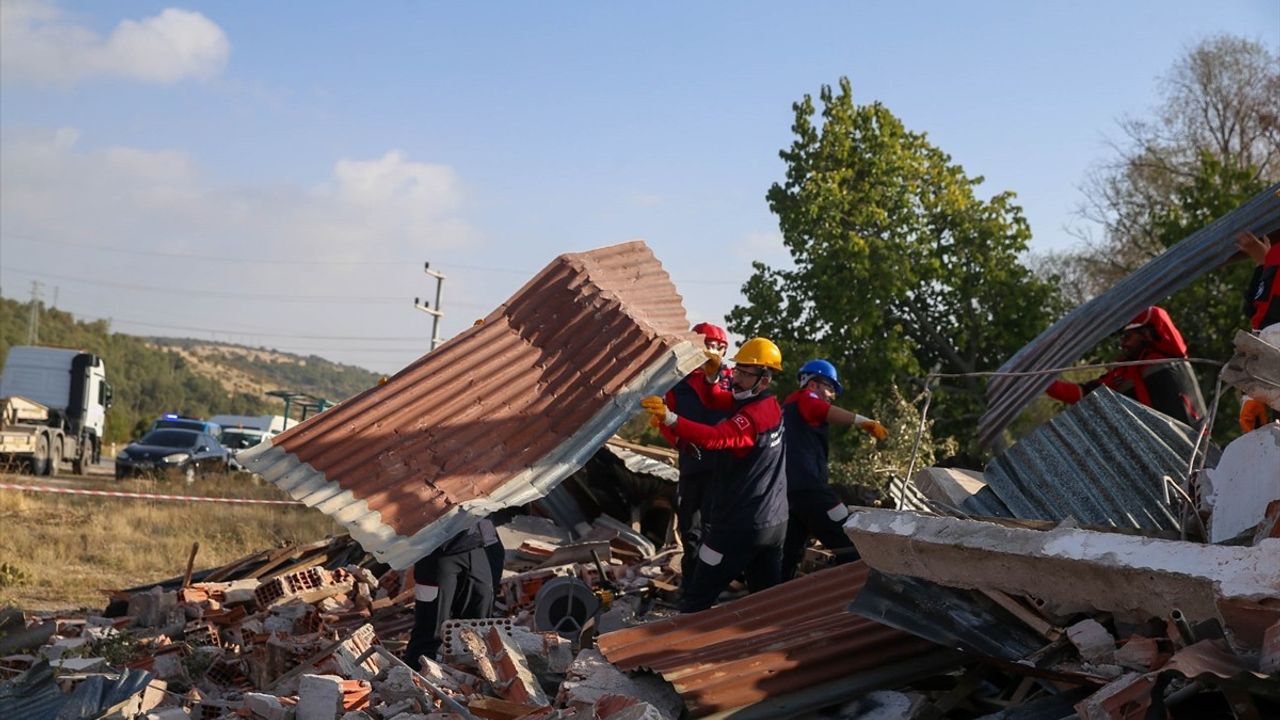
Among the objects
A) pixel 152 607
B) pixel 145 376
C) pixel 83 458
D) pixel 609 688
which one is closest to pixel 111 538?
pixel 152 607

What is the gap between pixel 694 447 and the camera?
7.34 metres

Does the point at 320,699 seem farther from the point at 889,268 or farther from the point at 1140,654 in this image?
the point at 889,268

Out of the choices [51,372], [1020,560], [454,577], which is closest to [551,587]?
[454,577]

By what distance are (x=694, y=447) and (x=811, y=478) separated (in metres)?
0.74

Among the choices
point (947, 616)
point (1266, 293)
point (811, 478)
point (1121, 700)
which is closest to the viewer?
point (1121, 700)

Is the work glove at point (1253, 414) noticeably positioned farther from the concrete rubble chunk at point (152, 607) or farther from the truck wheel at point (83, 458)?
the truck wheel at point (83, 458)

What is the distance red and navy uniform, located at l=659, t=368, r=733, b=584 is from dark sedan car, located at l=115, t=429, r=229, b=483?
17.1 metres

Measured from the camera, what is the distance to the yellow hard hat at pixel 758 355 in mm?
6500

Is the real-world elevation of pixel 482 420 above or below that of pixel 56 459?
above

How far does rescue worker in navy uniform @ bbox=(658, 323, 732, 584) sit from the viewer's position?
7.34 metres

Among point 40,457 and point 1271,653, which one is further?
point 40,457

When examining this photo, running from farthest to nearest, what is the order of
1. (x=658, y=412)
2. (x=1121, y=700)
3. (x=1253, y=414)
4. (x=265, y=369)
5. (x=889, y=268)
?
(x=265, y=369) < (x=889, y=268) < (x=658, y=412) < (x=1253, y=414) < (x=1121, y=700)

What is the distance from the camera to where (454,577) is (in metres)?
6.13

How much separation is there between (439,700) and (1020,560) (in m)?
2.55
